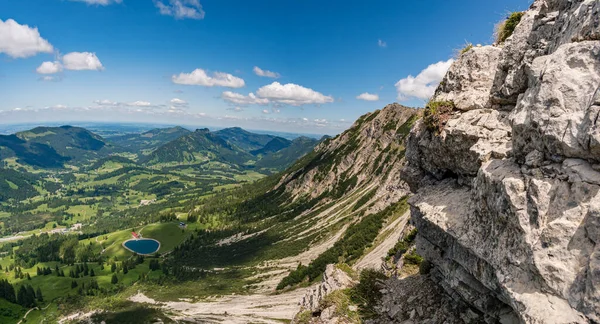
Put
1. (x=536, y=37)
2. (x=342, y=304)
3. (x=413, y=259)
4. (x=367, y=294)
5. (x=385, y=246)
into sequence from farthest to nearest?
(x=385, y=246) < (x=413, y=259) < (x=367, y=294) < (x=342, y=304) < (x=536, y=37)

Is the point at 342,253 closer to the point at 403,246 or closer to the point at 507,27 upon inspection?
the point at 403,246

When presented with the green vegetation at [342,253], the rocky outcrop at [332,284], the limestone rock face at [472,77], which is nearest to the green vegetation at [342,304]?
the rocky outcrop at [332,284]

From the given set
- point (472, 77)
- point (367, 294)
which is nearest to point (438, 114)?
point (472, 77)

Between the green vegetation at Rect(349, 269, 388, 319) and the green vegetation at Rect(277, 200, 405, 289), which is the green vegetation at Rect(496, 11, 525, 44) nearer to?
the green vegetation at Rect(349, 269, 388, 319)

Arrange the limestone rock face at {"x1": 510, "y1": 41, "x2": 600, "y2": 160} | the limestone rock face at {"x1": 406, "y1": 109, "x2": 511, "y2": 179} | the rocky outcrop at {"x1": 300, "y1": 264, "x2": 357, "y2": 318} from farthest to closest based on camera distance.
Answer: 1. the rocky outcrop at {"x1": 300, "y1": 264, "x2": 357, "y2": 318}
2. the limestone rock face at {"x1": 406, "y1": 109, "x2": 511, "y2": 179}
3. the limestone rock face at {"x1": 510, "y1": 41, "x2": 600, "y2": 160}

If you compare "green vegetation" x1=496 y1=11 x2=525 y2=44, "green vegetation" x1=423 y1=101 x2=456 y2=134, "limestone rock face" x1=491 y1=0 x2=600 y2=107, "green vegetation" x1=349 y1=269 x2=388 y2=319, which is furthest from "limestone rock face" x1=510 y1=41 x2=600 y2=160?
"green vegetation" x1=349 y1=269 x2=388 y2=319

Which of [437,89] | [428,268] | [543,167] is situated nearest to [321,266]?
[428,268]
